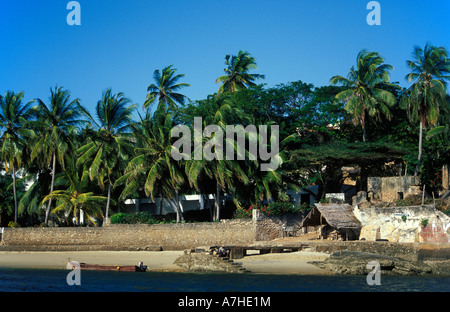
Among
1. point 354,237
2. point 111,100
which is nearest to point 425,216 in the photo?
point 354,237

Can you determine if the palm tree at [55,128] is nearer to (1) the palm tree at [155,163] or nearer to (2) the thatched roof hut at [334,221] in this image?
(1) the palm tree at [155,163]

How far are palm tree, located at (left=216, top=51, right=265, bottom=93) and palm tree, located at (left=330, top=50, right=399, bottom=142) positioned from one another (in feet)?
37.3

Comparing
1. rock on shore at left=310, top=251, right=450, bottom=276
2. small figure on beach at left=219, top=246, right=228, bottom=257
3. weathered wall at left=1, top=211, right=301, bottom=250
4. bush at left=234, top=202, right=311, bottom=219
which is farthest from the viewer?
bush at left=234, top=202, right=311, bottom=219

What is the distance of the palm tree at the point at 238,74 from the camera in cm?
5362

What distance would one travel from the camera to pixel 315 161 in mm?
39750

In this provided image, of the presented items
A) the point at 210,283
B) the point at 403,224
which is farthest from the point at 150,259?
the point at 403,224

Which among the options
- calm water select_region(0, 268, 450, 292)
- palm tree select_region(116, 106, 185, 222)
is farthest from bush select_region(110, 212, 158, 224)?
calm water select_region(0, 268, 450, 292)

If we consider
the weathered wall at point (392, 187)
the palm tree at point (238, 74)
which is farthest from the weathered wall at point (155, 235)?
the palm tree at point (238, 74)

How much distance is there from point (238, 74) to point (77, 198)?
20244 mm

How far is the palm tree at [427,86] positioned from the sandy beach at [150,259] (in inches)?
527

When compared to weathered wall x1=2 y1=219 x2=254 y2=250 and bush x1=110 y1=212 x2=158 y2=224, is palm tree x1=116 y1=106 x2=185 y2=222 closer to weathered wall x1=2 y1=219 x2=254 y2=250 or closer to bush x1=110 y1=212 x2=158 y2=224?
bush x1=110 y1=212 x2=158 y2=224

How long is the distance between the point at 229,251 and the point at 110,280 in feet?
24.2

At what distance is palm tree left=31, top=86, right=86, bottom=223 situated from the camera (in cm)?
4178
